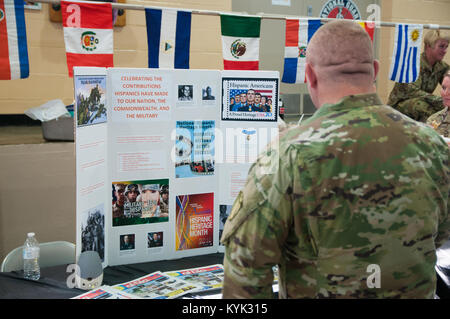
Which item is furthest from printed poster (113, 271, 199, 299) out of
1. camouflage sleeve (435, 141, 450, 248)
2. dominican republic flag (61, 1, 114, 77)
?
dominican republic flag (61, 1, 114, 77)

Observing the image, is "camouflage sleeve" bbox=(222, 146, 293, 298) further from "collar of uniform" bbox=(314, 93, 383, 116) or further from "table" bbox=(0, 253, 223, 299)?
"table" bbox=(0, 253, 223, 299)

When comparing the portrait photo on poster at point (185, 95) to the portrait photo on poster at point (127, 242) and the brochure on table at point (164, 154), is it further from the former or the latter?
the portrait photo on poster at point (127, 242)

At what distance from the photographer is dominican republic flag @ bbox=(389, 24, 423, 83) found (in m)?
3.51

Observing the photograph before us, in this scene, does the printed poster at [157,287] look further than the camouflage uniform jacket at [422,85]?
No

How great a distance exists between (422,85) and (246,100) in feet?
9.29

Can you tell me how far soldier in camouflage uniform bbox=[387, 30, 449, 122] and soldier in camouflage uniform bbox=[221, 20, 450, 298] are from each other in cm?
320

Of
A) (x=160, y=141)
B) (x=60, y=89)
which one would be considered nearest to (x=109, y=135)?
(x=160, y=141)

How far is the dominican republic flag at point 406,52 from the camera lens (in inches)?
138

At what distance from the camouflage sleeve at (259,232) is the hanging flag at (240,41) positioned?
213 centimetres

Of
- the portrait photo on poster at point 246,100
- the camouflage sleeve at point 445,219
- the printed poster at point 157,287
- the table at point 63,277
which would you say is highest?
the portrait photo on poster at point 246,100

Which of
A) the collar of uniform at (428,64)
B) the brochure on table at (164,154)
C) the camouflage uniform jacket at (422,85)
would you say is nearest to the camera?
the brochure on table at (164,154)

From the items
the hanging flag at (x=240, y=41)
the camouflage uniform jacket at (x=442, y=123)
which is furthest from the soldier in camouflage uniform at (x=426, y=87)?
the hanging flag at (x=240, y=41)

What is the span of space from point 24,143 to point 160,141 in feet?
5.22
